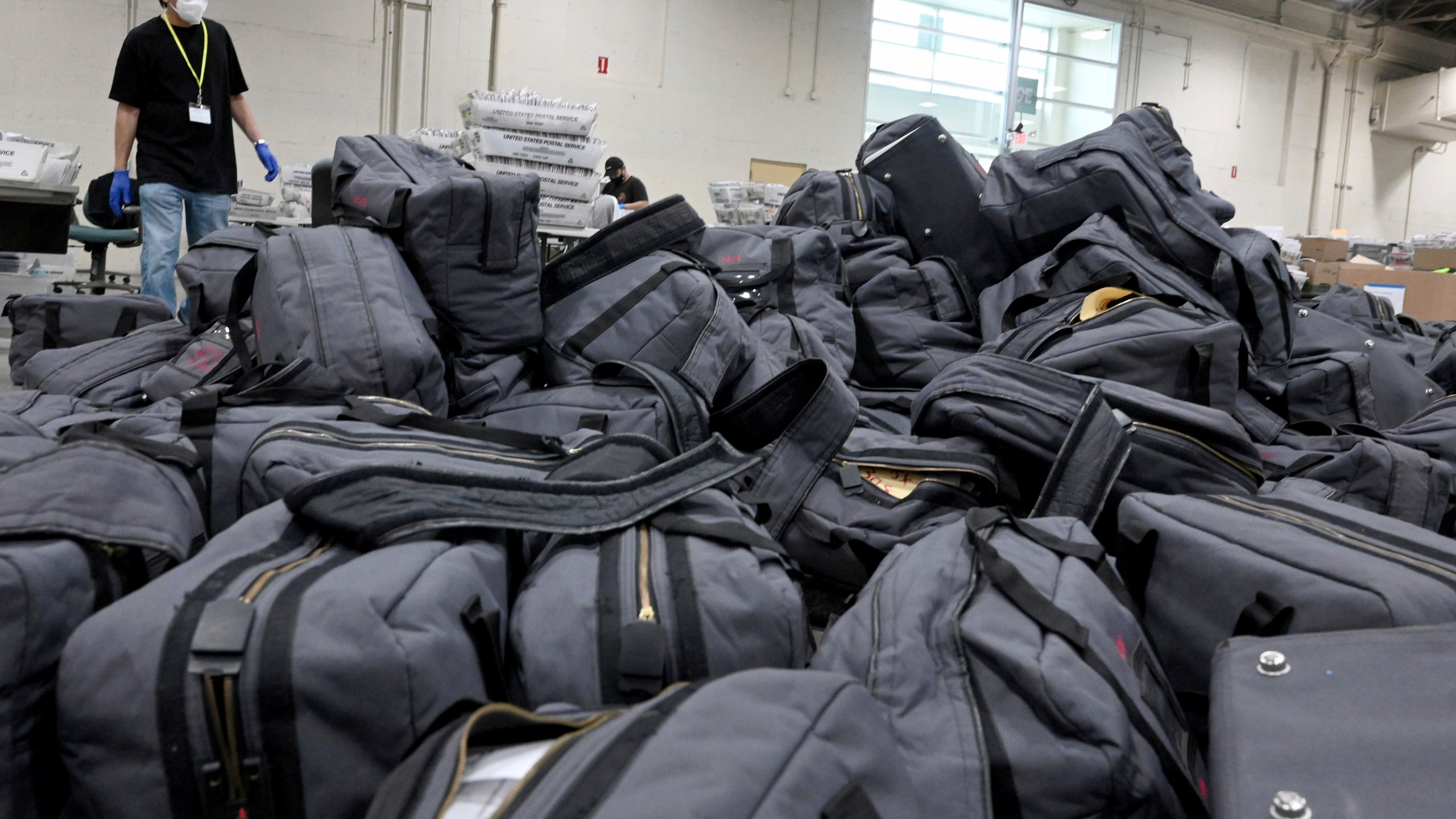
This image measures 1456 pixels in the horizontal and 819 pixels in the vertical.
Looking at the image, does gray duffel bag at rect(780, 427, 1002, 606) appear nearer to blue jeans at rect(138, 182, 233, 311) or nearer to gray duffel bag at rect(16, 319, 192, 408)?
gray duffel bag at rect(16, 319, 192, 408)

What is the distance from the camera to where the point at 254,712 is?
0.78 meters

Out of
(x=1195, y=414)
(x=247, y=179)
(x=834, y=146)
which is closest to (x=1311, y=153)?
(x=834, y=146)

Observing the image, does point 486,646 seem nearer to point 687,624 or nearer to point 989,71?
point 687,624

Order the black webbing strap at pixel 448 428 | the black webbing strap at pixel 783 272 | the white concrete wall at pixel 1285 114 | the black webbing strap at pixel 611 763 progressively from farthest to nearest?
the white concrete wall at pixel 1285 114 < the black webbing strap at pixel 783 272 < the black webbing strap at pixel 448 428 < the black webbing strap at pixel 611 763

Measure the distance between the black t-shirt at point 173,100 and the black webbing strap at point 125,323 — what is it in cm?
185

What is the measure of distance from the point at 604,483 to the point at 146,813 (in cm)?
54

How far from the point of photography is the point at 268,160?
4555 millimetres

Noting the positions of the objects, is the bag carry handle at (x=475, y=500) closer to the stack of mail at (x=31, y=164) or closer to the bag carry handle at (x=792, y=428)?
the bag carry handle at (x=792, y=428)

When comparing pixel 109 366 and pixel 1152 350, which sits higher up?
pixel 1152 350

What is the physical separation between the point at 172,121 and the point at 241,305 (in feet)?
8.70

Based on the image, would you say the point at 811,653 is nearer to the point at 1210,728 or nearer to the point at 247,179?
the point at 1210,728

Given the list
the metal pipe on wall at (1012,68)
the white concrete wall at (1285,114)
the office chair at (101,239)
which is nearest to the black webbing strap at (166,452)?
the office chair at (101,239)

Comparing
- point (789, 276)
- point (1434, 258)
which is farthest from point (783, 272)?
point (1434, 258)

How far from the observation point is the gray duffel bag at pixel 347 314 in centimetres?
165
